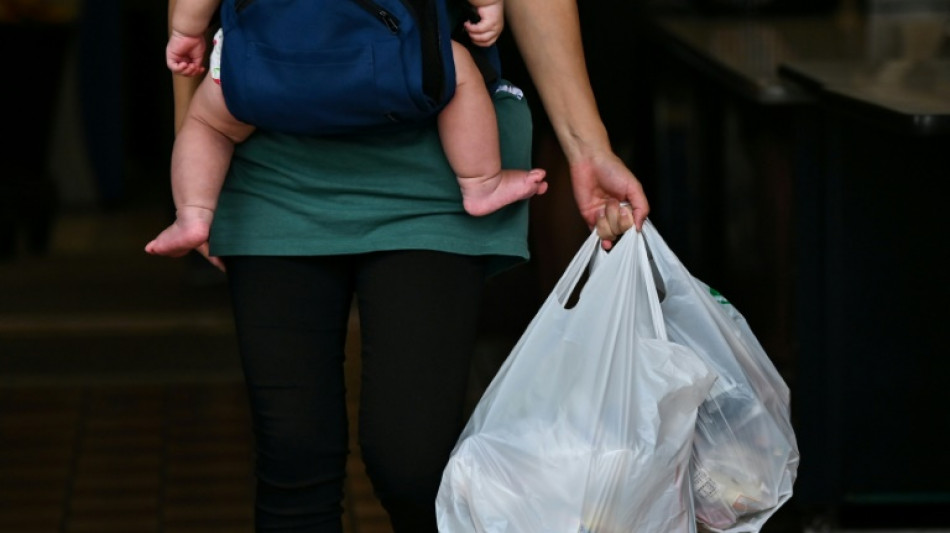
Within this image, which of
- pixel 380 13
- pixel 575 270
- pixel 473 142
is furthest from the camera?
pixel 575 270

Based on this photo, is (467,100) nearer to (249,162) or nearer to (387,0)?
(387,0)

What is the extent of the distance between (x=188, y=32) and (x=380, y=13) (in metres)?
0.29

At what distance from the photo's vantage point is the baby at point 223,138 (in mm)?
2006

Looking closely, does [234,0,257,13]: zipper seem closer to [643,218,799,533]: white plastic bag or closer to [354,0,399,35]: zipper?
[354,0,399,35]: zipper

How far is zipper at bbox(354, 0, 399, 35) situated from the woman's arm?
0.29m

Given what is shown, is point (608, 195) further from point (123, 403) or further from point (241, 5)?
point (123, 403)

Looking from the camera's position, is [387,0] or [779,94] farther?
[779,94]

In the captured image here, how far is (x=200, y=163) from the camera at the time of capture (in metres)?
2.09

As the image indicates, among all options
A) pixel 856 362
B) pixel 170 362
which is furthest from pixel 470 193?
pixel 170 362

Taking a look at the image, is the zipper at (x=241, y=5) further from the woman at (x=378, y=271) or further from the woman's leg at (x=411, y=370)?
the woman's leg at (x=411, y=370)

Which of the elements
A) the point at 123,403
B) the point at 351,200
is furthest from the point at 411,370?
the point at 123,403

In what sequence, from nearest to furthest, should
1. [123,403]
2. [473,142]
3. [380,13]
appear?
[380,13] → [473,142] → [123,403]

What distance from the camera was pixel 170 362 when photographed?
Result: 5.02 meters

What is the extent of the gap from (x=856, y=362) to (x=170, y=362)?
2.44 metres
